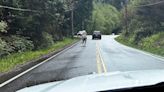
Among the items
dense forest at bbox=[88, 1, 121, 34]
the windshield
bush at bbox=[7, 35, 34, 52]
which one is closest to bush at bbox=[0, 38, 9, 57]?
the windshield

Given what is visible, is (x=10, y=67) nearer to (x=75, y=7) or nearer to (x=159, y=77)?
(x=159, y=77)

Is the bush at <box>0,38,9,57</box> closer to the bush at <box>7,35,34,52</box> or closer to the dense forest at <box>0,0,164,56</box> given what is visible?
the dense forest at <box>0,0,164,56</box>

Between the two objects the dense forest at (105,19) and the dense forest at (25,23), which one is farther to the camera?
the dense forest at (105,19)

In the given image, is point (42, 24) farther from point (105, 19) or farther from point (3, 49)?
point (105, 19)

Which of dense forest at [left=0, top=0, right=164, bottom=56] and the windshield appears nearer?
the windshield

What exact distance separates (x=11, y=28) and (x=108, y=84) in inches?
1222

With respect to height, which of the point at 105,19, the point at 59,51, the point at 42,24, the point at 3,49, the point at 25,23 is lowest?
the point at 105,19

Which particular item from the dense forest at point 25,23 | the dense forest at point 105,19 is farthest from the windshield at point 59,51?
the dense forest at point 105,19

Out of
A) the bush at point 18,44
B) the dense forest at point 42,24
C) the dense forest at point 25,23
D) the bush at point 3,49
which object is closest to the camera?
the bush at point 3,49

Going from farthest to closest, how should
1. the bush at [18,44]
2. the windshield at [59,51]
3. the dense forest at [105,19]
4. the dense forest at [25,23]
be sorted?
the dense forest at [105,19] < the dense forest at [25,23] < the bush at [18,44] < the windshield at [59,51]

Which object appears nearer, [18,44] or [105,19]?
[18,44]

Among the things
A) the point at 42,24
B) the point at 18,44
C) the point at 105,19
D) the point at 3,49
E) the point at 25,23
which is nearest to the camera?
the point at 3,49

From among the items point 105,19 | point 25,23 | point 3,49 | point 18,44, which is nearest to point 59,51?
point 25,23

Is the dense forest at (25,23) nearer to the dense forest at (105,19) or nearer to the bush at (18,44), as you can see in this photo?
the bush at (18,44)
